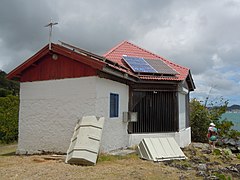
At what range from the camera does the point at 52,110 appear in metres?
12.3

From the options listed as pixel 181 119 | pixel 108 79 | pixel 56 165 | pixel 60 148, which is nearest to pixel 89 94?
pixel 108 79

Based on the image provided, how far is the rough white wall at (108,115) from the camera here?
11769 mm

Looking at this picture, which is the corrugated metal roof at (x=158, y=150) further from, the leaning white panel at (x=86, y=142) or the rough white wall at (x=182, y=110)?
the rough white wall at (x=182, y=110)

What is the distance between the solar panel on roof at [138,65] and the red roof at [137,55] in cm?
28

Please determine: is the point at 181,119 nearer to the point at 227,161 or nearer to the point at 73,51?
the point at 227,161

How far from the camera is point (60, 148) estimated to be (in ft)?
39.3

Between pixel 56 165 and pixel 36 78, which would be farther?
pixel 36 78

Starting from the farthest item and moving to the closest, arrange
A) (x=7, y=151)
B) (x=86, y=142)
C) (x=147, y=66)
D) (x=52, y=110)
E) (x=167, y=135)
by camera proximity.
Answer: (x=7, y=151), (x=147, y=66), (x=167, y=135), (x=52, y=110), (x=86, y=142)

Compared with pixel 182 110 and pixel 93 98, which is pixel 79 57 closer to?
pixel 93 98

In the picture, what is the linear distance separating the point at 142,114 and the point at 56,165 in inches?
238

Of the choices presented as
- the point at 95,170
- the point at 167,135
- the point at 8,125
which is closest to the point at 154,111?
the point at 167,135

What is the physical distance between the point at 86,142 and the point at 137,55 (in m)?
8.53

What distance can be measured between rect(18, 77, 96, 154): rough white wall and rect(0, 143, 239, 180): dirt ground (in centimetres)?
182

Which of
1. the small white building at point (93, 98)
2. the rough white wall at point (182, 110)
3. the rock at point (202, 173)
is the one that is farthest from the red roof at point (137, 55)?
the rock at point (202, 173)
